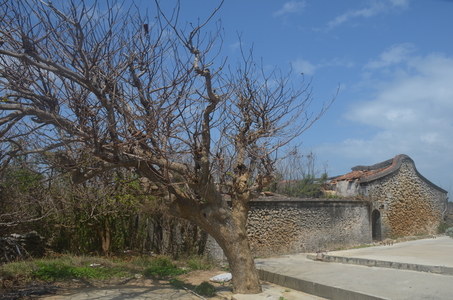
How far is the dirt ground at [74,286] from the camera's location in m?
8.60

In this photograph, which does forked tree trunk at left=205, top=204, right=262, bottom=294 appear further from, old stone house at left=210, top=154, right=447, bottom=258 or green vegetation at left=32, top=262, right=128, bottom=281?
old stone house at left=210, top=154, right=447, bottom=258

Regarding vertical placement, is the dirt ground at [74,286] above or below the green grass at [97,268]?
below

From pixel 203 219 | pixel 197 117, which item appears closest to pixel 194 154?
pixel 197 117

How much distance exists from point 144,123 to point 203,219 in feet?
8.20

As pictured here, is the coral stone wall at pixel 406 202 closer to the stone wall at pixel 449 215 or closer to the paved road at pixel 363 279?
the stone wall at pixel 449 215

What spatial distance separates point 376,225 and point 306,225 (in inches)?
240

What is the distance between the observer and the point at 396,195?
20.8m

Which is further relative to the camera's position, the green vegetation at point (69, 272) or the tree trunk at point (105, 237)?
the tree trunk at point (105, 237)

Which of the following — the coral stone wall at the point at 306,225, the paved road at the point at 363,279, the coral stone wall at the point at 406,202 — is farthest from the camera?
the coral stone wall at the point at 406,202

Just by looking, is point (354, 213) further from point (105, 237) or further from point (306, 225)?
point (105, 237)

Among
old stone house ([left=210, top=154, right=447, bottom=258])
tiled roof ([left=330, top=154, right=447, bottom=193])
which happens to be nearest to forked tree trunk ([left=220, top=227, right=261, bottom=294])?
old stone house ([left=210, top=154, right=447, bottom=258])

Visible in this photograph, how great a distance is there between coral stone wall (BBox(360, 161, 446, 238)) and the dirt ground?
11.7m

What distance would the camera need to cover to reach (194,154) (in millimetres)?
8188

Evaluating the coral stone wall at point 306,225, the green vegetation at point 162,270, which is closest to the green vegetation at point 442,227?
the coral stone wall at point 306,225
